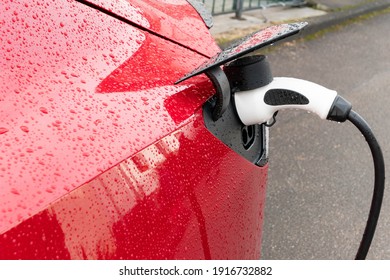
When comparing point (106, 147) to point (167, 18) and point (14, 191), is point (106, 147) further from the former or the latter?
point (167, 18)

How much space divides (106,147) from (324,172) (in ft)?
8.00

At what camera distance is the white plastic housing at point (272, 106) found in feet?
4.54

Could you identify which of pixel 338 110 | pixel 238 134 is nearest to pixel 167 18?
pixel 238 134

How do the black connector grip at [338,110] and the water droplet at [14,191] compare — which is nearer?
the water droplet at [14,191]

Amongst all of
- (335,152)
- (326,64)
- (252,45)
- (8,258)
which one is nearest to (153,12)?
(252,45)

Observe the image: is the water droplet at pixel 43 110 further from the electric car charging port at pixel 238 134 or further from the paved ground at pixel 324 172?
the paved ground at pixel 324 172

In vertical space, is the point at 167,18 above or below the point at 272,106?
above

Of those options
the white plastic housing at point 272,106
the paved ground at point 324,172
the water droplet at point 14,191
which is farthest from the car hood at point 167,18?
the paved ground at point 324,172

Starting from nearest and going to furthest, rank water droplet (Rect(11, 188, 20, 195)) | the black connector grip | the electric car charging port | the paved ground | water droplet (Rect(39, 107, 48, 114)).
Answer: water droplet (Rect(11, 188, 20, 195)) → water droplet (Rect(39, 107, 48, 114)) → the electric car charging port → the black connector grip → the paved ground

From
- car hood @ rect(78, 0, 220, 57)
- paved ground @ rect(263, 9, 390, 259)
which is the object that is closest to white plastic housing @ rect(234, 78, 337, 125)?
car hood @ rect(78, 0, 220, 57)

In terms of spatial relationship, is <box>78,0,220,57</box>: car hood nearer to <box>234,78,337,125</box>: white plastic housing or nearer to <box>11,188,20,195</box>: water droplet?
<box>234,78,337,125</box>: white plastic housing

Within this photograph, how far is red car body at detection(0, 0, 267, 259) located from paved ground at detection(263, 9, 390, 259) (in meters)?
1.36

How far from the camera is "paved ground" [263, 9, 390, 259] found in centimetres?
275

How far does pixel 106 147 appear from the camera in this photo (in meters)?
1.05
